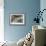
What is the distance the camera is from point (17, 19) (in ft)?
18.2

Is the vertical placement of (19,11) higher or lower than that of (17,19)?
higher

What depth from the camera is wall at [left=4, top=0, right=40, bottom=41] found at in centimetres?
548

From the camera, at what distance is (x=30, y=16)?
18.1 ft

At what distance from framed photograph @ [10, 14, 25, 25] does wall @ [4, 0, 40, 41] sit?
128 millimetres

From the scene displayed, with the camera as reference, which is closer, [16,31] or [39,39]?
[39,39]

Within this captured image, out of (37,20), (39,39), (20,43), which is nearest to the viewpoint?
(39,39)

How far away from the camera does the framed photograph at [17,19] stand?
5496 mm

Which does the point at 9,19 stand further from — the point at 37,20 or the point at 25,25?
the point at 37,20

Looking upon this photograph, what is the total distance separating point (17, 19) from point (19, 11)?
0.33m

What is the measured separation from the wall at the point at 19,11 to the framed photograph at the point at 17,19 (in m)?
0.13

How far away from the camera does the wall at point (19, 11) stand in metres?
5.48

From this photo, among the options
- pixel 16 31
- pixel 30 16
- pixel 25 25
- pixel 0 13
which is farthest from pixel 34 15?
pixel 0 13

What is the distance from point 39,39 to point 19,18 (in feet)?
9.83

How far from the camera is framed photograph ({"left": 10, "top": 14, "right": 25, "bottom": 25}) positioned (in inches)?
216
